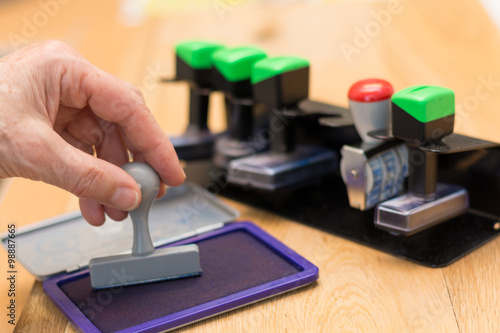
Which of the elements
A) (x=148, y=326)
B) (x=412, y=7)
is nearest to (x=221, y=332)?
(x=148, y=326)

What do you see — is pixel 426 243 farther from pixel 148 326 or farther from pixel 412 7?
pixel 412 7

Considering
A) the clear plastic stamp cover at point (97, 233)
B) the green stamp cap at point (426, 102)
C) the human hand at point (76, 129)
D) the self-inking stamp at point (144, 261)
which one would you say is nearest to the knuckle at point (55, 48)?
the human hand at point (76, 129)

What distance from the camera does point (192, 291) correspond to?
1.91 feet

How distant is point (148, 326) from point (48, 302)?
0.47 feet

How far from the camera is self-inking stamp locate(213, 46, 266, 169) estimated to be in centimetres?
79

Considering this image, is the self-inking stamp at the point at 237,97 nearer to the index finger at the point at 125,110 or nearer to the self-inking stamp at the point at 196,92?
the self-inking stamp at the point at 196,92

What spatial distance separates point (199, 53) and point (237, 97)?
111 mm

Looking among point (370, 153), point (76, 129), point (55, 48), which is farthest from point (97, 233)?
point (370, 153)

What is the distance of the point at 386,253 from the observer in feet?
2.16

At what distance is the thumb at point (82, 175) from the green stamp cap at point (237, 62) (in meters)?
0.29

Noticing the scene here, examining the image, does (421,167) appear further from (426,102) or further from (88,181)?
(88,181)

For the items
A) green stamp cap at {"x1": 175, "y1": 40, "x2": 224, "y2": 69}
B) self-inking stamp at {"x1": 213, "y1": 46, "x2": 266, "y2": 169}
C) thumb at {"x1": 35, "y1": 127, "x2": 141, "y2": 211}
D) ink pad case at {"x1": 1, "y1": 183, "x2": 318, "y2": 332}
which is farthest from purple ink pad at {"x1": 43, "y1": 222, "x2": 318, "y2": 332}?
green stamp cap at {"x1": 175, "y1": 40, "x2": 224, "y2": 69}

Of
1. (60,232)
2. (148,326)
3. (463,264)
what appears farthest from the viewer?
(60,232)

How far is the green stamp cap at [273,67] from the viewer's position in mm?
718
